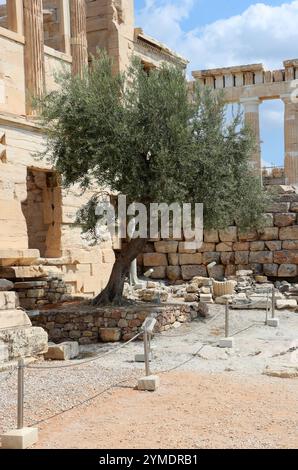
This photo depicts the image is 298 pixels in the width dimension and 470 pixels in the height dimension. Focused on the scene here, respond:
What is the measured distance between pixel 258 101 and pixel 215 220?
1756cm

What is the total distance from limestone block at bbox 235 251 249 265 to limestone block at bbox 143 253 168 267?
2412 millimetres

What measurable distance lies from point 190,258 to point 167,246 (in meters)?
0.87

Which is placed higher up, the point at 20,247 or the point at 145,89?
the point at 145,89

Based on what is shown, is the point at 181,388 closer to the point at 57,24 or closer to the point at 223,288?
the point at 223,288

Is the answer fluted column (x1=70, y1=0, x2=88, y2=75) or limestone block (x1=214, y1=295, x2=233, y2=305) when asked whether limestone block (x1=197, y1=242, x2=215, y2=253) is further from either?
fluted column (x1=70, y1=0, x2=88, y2=75)

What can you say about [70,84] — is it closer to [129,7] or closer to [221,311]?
[221,311]

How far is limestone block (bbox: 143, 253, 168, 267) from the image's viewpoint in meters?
20.4

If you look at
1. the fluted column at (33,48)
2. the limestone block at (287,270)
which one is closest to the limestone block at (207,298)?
the limestone block at (287,270)

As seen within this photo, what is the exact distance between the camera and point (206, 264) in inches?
789

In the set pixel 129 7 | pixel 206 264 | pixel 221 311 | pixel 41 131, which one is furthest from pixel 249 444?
pixel 129 7

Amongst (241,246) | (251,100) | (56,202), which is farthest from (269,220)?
(251,100)

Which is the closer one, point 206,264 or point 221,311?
point 221,311

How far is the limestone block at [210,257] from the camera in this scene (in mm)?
19875

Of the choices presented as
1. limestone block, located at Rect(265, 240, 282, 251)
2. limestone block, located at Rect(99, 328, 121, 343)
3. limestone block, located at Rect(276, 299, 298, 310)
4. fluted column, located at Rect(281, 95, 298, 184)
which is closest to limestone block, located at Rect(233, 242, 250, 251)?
limestone block, located at Rect(265, 240, 282, 251)
